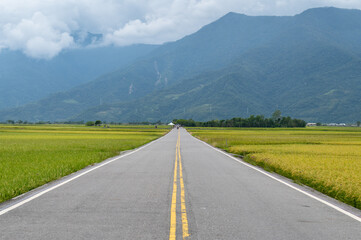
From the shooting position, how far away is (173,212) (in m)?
8.28

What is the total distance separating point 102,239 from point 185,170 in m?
10.7

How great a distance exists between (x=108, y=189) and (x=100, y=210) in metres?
2.99

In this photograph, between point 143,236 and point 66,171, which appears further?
point 66,171

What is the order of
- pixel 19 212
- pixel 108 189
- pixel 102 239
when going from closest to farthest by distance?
1. pixel 102 239
2. pixel 19 212
3. pixel 108 189

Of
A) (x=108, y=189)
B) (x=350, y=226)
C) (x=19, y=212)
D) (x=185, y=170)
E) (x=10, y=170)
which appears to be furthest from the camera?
(x=185, y=170)

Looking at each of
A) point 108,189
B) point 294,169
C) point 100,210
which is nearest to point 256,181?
point 294,169

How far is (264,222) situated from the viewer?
7.58 m

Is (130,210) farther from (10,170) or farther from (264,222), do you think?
(10,170)

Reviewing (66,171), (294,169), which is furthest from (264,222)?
(66,171)

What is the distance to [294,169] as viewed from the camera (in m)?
15.7

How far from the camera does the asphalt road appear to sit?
675cm

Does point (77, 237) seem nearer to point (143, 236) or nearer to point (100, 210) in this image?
point (143, 236)

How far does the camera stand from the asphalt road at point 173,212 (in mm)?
6754

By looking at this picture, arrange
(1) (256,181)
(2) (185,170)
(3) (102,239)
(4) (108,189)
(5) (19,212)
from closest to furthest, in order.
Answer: (3) (102,239)
(5) (19,212)
(4) (108,189)
(1) (256,181)
(2) (185,170)
